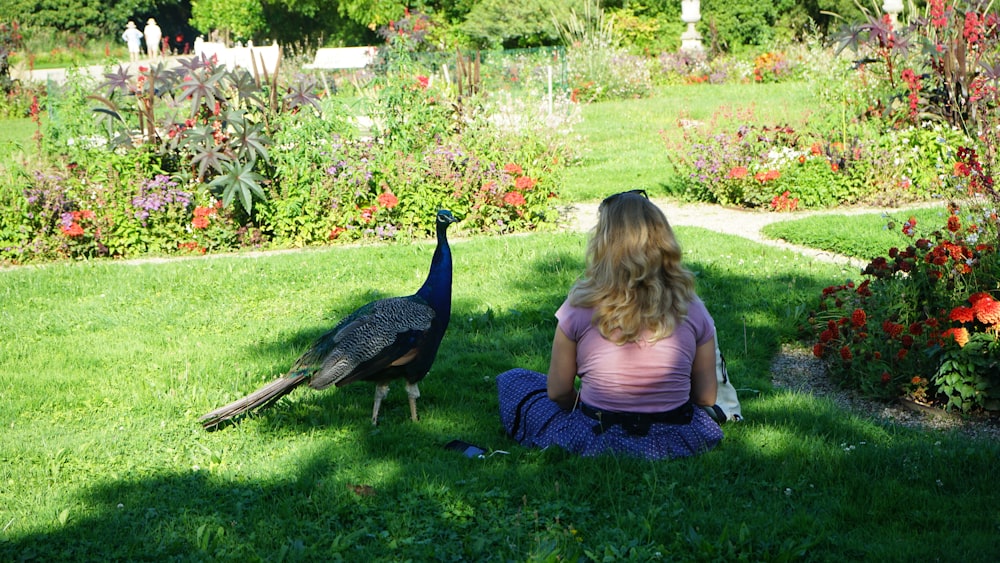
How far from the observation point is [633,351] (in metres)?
3.80

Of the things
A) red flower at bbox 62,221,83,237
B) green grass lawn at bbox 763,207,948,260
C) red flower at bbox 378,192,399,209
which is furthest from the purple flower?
green grass lawn at bbox 763,207,948,260

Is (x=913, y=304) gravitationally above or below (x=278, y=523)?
above

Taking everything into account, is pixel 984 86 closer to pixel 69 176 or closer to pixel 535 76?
pixel 69 176

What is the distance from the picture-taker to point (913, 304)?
505cm

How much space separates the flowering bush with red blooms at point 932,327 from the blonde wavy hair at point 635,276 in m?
1.62

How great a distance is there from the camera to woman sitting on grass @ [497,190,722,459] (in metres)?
3.71

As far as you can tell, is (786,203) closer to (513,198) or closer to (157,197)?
(513,198)

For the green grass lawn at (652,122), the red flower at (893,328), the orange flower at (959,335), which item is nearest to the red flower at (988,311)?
the orange flower at (959,335)

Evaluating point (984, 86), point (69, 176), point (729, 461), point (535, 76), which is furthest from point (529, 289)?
point (535, 76)

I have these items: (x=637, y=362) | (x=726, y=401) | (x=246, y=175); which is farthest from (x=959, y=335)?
(x=246, y=175)

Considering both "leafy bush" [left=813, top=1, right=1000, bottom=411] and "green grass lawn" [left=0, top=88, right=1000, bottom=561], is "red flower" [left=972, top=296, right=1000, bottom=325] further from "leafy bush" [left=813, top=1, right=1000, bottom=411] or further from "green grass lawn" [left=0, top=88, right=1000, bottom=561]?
"green grass lawn" [left=0, top=88, right=1000, bottom=561]

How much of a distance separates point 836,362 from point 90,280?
18.7 feet

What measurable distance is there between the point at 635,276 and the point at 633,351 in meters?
0.33

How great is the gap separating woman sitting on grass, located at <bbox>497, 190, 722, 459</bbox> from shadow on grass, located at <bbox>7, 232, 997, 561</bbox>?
12cm
